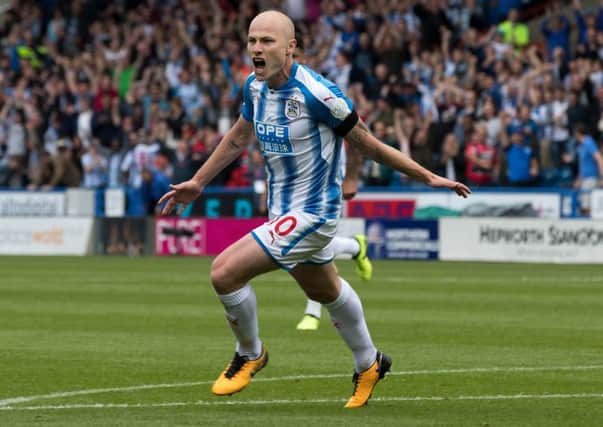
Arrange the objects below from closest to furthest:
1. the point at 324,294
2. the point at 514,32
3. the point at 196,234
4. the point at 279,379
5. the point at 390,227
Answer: the point at 324,294, the point at 279,379, the point at 390,227, the point at 196,234, the point at 514,32

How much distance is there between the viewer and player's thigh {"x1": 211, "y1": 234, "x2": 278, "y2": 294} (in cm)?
816

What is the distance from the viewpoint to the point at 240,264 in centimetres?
816

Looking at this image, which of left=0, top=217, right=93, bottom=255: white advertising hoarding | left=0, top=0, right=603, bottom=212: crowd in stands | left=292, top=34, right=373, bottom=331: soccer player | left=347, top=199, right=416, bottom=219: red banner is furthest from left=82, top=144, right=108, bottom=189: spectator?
left=292, top=34, right=373, bottom=331: soccer player

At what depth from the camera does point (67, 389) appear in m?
9.16

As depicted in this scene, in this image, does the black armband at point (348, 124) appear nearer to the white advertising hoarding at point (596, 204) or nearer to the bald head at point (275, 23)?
the bald head at point (275, 23)

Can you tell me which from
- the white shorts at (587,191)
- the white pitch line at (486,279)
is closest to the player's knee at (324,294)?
the white pitch line at (486,279)

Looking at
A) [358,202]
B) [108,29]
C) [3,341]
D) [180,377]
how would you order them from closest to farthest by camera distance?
[180,377]
[3,341]
[358,202]
[108,29]

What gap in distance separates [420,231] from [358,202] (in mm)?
1769

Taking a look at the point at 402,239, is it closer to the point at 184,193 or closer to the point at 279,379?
the point at 279,379

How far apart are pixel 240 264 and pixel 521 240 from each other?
708 inches

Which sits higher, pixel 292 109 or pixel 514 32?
pixel 514 32

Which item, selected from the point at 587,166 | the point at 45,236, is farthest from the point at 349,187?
the point at 45,236

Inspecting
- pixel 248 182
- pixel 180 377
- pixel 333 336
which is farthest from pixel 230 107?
pixel 180 377

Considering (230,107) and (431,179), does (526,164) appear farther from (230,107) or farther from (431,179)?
(431,179)
